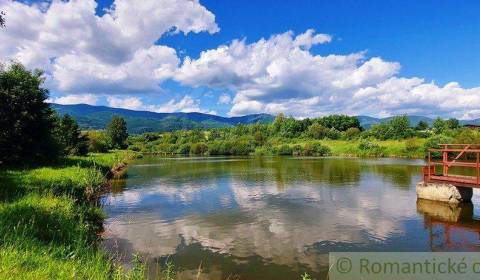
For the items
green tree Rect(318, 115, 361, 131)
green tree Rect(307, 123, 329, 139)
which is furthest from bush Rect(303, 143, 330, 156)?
green tree Rect(318, 115, 361, 131)

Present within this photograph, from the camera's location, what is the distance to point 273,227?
20.1 meters

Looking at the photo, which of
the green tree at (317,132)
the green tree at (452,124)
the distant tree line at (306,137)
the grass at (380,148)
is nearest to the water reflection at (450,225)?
the distant tree line at (306,137)

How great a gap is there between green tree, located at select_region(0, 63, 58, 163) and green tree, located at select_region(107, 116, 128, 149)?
99513 millimetres

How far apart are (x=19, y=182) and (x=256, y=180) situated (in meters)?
26.4

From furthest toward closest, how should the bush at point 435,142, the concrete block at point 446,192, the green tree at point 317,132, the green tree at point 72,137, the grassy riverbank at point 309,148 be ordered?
the green tree at point 317,132 → the grassy riverbank at point 309,148 → the bush at point 435,142 → the green tree at point 72,137 → the concrete block at point 446,192

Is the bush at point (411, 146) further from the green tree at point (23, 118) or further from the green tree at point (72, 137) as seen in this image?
the green tree at point (23, 118)

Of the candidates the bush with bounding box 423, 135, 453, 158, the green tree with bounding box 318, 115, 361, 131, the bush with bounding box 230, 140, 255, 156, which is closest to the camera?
the bush with bounding box 423, 135, 453, 158

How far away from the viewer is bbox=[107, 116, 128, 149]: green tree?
133462 millimetres

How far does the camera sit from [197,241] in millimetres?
17641

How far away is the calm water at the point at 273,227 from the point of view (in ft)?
48.4

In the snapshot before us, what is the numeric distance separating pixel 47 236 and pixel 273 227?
11.5 meters

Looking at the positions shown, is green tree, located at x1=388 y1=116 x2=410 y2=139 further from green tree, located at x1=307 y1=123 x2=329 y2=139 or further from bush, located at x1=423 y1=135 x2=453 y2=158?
green tree, located at x1=307 y1=123 x2=329 y2=139

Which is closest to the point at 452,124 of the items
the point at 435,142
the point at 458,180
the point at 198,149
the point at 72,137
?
the point at 435,142

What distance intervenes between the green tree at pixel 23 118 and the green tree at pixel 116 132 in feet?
326
